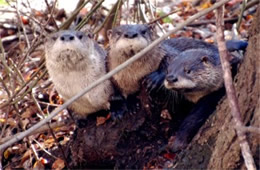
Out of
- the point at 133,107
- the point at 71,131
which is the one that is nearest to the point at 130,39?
the point at 133,107

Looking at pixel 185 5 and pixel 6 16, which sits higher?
pixel 6 16

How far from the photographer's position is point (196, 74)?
326 cm

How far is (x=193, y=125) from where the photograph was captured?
10.6 ft

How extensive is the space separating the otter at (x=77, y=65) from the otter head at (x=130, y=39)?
0.16 meters

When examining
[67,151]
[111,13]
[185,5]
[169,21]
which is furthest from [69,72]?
[185,5]

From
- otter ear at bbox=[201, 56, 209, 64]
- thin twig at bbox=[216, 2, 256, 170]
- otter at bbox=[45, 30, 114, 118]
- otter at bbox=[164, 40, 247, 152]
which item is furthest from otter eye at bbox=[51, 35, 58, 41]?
thin twig at bbox=[216, 2, 256, 170]

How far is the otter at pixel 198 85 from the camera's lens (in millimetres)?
3217

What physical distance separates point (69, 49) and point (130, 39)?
37cm

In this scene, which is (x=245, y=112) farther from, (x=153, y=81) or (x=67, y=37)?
(x=67, y=37)

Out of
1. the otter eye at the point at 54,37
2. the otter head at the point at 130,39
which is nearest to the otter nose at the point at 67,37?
the otter eye at the point at 54,37

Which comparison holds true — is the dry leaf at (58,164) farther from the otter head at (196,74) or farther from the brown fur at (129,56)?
the otter head at (196,74)

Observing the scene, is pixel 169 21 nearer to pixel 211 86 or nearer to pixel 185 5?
pixel 185 5

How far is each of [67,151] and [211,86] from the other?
4.56 feet

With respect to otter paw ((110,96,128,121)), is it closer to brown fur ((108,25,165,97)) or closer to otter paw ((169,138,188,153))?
brown fur ((108,25,165,97))
